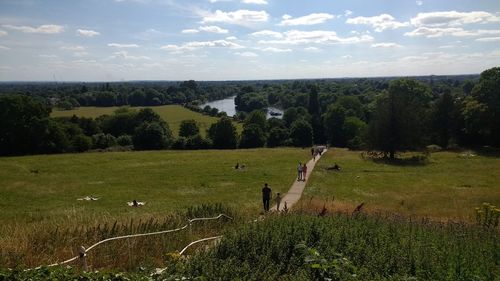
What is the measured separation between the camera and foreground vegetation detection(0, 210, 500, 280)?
8523 millimetres

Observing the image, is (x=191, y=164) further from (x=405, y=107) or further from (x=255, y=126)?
(x=255, y=126)

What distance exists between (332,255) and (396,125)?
4597 cm

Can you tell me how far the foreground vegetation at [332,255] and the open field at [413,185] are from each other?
10.3m

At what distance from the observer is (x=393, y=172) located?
146 ft

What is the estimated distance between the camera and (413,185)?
3700 centimetres

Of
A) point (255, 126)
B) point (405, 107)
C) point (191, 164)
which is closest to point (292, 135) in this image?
point (255, 126)

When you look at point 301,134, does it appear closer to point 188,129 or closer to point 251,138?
point 251,138

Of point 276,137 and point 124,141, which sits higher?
point 124,141

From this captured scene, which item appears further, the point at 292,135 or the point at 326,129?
the point at 326,129

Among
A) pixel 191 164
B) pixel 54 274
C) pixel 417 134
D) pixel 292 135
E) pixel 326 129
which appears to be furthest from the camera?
pixel 326 129

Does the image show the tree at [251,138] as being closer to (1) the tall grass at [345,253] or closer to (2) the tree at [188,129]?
(2) the tree at [188,129]

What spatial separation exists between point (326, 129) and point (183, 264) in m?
95.9

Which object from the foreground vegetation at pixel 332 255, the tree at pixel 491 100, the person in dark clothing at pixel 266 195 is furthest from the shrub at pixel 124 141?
the foreground vegetation at pixel 332 255

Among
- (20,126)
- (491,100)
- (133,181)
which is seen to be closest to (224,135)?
(20,126)
